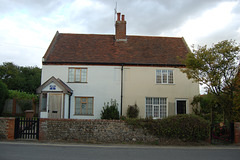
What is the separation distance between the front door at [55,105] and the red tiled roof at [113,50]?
376 centimetres

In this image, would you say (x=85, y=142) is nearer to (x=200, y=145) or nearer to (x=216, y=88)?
(x=200, y=145)

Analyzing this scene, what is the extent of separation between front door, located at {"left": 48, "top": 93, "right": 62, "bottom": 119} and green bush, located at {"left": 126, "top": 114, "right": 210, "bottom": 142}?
25.9 feet

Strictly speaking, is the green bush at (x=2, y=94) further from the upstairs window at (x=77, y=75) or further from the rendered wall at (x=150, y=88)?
the rendered wall at (x=150, y=88)

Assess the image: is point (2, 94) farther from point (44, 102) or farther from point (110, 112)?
point (110, 112)

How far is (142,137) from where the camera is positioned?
41.7 feet

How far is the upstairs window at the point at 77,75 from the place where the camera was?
66.8 feet

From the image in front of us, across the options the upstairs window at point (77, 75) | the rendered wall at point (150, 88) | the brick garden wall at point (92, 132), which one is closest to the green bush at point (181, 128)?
the brick garden wall at point (92, 132)


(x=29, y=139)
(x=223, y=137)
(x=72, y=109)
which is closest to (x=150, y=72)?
(x=72, y=109)

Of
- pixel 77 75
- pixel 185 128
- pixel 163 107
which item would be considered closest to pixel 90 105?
pixel 77 75

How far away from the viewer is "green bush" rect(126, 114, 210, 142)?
490 inches

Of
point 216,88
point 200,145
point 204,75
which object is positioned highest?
point 204,75

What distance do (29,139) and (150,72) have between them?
1229 centimetres

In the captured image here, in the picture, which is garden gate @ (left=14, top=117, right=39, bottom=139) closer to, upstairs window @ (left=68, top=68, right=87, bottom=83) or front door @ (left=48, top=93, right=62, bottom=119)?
front door @ (left=48, top=93, right=62, bottom=119)

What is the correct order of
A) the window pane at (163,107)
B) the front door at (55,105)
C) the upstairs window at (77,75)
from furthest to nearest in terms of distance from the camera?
the window pane at (163,107), the upstairs window at (77,75), the front door at (55,105)
